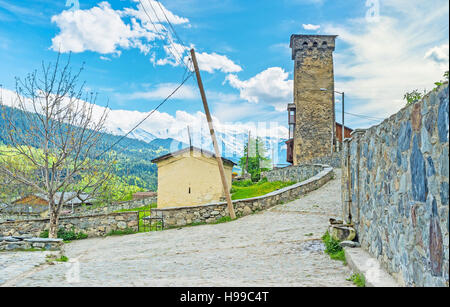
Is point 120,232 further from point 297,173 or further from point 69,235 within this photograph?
point 297,173

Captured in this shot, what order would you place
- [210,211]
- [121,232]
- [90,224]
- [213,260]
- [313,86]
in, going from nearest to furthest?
[213,260], [210,211], [121,232], [90,224], [313,86]

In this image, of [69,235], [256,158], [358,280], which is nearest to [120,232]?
[69,235]

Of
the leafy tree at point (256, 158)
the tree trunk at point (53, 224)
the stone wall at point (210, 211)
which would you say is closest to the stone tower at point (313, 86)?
the leafy tree at point (256, 158)

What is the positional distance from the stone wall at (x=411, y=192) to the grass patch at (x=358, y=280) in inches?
12.1

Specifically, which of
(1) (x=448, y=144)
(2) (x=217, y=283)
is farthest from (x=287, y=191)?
(1) (x=448, y=144)

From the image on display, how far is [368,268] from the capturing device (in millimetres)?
4246

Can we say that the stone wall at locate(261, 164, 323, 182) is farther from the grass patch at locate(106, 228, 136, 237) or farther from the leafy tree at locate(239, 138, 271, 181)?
the leafy tree at locate(239, 138, 271, 181)

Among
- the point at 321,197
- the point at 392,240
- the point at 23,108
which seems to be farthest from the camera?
the point at 321,197

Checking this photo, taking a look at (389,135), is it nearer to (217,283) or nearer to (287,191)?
(217,283)

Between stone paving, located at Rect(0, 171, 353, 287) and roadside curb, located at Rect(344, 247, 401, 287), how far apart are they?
0.20 metres

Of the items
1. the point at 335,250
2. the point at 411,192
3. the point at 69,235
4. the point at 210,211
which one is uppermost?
the point at 411,192

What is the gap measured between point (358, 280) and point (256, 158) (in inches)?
2260

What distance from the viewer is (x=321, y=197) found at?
14.3 meters

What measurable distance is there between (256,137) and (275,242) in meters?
A: 59.3
